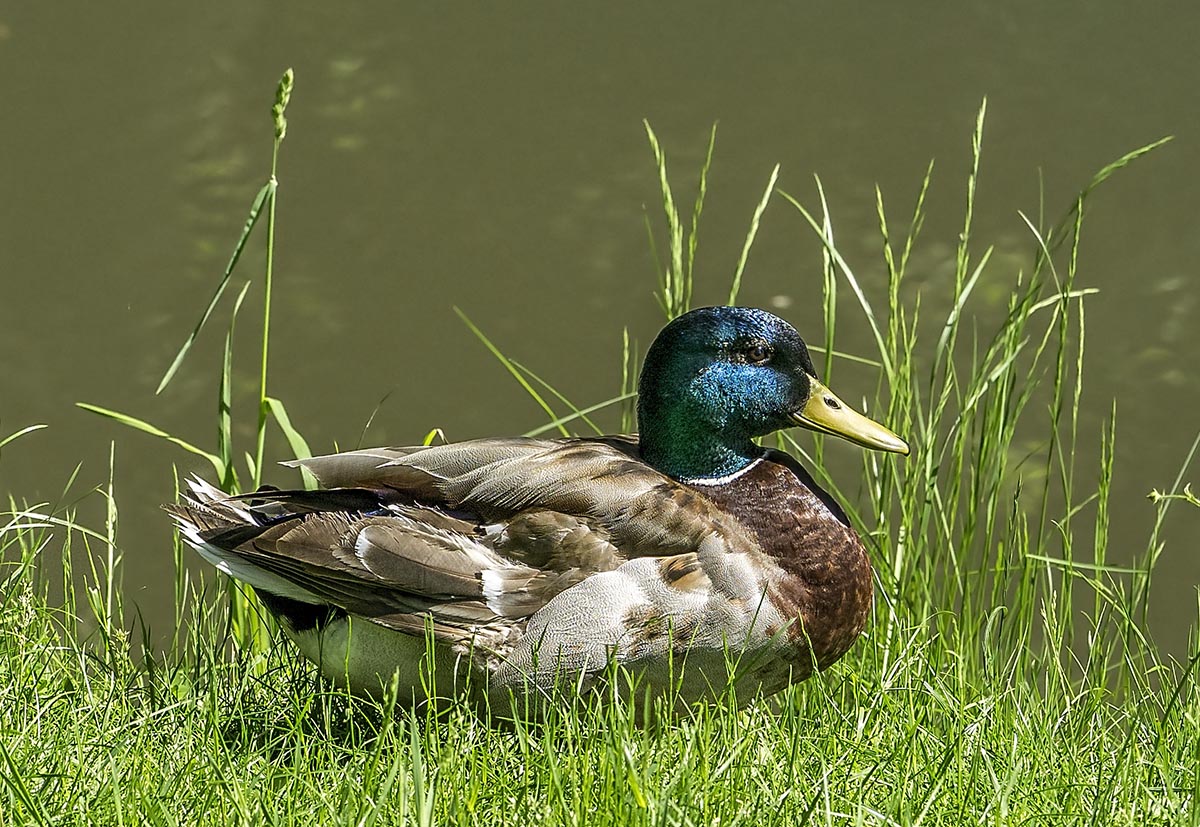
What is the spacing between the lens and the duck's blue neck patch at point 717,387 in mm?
3535

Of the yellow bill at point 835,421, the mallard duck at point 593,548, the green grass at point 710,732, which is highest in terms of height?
the yellow bill at point 835,421

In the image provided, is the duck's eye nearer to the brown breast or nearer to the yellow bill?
the yellow bill

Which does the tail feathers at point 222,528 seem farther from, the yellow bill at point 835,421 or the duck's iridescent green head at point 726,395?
the yellow bill at point 835,421

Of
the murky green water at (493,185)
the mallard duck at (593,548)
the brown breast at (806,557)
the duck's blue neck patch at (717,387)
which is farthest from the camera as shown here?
the murky green water at (493,185)

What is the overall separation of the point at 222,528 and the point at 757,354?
48.3 inches

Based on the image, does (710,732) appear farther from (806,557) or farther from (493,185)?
(493,185)

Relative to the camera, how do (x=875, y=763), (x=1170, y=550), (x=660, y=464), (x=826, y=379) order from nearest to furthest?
1. (x=875, y=763)
2. (x=660, y=464)
3. (x=826, y=379)
4. (x=1170, y=550)

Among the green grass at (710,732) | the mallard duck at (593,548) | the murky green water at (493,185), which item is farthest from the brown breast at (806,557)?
the murky green water at (493,185)

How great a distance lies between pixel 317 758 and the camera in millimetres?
2957

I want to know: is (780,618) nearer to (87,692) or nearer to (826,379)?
(826,379)

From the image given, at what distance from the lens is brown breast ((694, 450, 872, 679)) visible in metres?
3.40

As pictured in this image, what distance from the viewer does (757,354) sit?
11.6ft

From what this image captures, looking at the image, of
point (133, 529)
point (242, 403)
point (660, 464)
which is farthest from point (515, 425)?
point (660, 464)

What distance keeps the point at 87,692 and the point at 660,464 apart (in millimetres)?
1297
